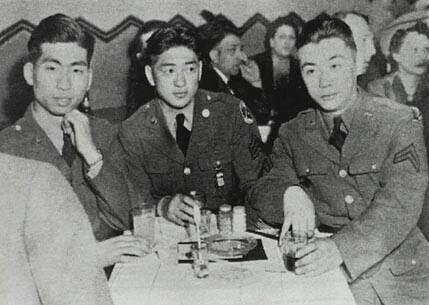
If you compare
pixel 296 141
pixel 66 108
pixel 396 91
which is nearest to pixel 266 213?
pixel 296 141

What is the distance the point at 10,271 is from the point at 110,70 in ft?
4.99

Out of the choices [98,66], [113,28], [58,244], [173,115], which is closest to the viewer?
[58,244]

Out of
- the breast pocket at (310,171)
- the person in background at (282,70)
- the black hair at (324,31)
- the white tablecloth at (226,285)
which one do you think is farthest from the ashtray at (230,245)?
the person in background at (282,70)

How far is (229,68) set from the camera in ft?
7.37

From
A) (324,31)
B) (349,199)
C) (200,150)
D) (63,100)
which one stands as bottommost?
(349,199)

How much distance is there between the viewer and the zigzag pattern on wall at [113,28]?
161cm

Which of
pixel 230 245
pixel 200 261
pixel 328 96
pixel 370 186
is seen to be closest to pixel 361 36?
pixel 328 96

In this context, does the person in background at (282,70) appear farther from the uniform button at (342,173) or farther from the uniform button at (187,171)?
the uniform button at (342,173)

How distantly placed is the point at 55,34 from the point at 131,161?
1.39 feet

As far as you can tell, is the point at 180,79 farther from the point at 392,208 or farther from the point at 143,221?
the point at 392,208

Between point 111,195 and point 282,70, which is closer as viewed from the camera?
point 111,195

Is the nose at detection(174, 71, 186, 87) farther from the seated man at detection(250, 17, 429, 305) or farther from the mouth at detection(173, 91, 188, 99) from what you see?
the seated man at detection(250, 17, 429, 305)

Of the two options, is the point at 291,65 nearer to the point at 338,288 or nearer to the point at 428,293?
the point at 428,293

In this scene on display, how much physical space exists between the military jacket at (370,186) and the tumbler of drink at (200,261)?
30 cm
